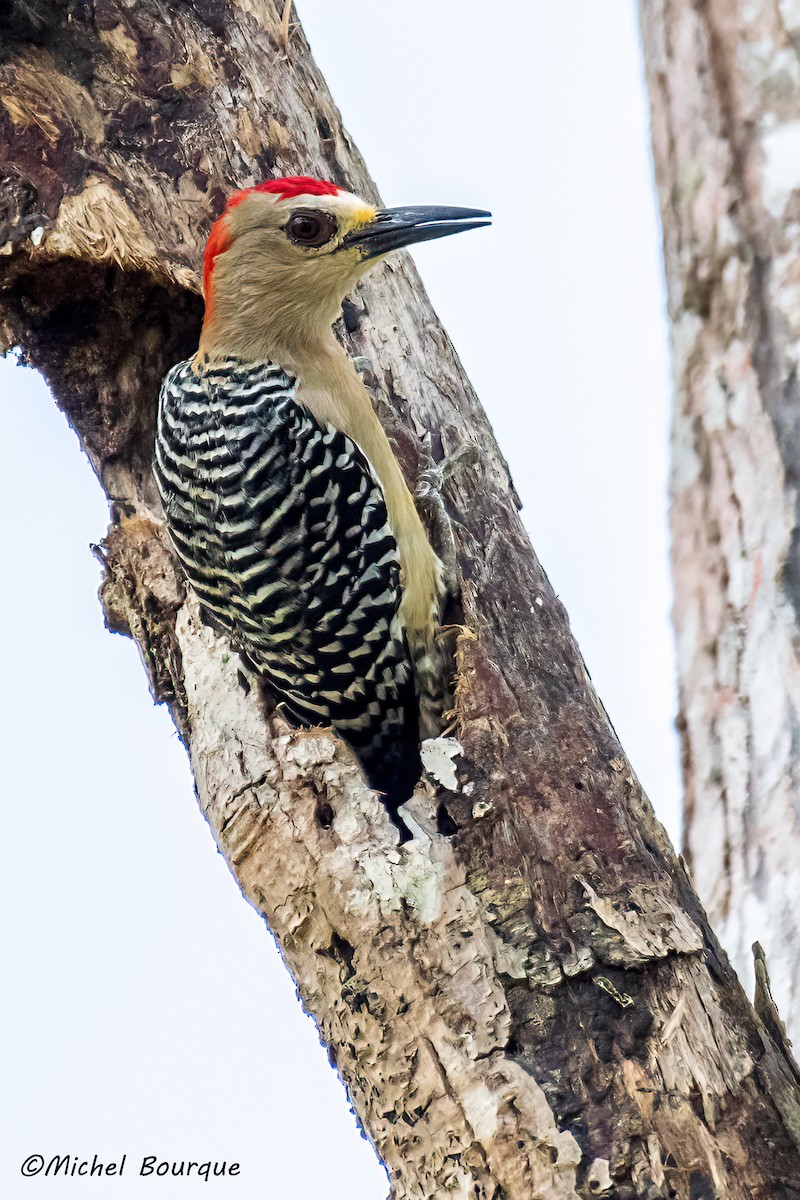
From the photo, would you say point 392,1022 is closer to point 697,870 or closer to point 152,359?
point 697,870

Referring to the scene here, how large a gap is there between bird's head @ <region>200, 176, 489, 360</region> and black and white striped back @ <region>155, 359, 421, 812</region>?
0.64ft

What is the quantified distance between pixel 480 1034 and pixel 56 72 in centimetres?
302

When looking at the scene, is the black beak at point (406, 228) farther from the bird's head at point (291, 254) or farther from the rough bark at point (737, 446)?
the rough bark at point (737, 446)

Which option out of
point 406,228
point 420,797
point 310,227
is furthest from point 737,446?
point 420,797

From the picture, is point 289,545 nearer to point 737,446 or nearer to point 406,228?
point 406,228

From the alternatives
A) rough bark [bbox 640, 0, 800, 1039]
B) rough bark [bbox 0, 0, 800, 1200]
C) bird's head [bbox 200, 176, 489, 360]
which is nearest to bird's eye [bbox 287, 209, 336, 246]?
bird's head [bbox 200, 176, 489, 360]

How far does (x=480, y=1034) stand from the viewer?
9.29 ft

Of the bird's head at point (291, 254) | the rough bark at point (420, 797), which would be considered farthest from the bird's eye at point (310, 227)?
the rough bark at point (420, 797)

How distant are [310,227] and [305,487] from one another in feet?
2.78

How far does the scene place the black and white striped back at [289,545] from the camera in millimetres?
3387

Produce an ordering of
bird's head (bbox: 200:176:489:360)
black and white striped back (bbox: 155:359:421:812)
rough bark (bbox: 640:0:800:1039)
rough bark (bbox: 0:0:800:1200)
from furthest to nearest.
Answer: rough bark (bbox: 640:0:800:1039)
bird's head (bbox: 200:176:489:360)
black and white striped back (bbox: 155:359:421:812)
rough bark (bbox: 0:0:800:1200)

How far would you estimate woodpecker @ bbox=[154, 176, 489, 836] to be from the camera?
3406 mm

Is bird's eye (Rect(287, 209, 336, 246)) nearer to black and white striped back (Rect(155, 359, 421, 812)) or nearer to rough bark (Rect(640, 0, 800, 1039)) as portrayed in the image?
black and white striped back (Rect(155, 359, 421, 812))

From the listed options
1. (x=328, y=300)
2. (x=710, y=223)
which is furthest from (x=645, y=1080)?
(x=710, y=223)
